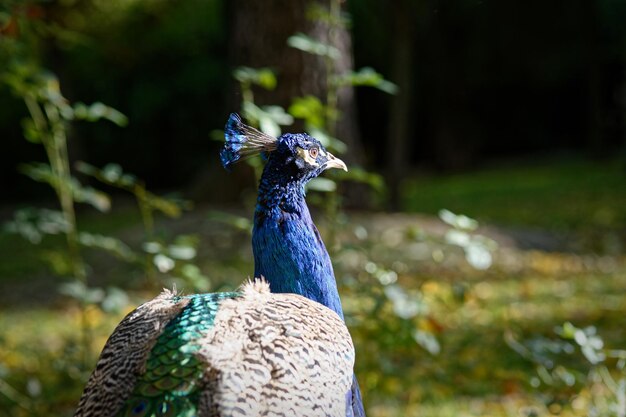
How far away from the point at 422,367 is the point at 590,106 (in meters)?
15.1

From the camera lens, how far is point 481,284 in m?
6.36

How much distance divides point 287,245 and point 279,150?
0.24m

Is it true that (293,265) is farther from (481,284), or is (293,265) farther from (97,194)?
(481,284)

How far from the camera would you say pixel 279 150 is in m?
2.21

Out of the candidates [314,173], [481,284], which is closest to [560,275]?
[481,284]

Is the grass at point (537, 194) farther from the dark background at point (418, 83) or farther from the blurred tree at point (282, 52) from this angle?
the blurred tree at point (282, 52)

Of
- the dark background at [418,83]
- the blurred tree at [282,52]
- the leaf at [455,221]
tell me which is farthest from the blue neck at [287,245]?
the dark background at [418,83]

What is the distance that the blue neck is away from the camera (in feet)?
7.14

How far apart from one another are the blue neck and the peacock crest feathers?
0.08 meters

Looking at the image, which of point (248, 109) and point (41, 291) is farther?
point (41, 291)

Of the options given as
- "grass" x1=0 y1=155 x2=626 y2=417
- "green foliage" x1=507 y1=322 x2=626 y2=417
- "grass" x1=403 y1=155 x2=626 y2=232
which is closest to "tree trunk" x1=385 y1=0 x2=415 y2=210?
"grass" x1=403 y1=155 x2=626 y2=232

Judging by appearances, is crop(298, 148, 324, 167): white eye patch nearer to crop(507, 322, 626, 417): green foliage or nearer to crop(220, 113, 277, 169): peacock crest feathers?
crop(220, 113, 277, 169): peacock crest feathers

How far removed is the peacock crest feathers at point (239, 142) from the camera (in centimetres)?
221

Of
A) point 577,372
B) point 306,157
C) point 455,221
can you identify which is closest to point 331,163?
point 306,157
